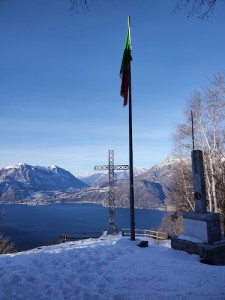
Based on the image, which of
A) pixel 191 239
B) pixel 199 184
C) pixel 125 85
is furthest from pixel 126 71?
pixel 191 239

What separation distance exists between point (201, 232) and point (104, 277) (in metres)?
5.16

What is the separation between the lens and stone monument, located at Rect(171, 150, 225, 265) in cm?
961

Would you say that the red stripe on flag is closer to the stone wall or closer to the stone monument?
the stone monument

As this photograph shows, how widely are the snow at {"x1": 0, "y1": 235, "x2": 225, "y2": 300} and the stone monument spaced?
2098 mm

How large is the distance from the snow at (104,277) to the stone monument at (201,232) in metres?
2.10

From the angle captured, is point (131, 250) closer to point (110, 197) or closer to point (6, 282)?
point (6, 282)

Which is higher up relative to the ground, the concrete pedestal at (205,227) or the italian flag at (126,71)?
the italian flag at (126,71)

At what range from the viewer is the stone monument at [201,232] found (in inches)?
378

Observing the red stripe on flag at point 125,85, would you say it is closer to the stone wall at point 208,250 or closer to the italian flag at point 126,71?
the italian flag at point 126,71

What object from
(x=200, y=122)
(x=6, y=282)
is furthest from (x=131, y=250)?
(x=200, y=122)

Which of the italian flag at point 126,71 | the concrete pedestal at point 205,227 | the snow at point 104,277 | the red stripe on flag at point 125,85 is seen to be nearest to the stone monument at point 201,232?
the concrete pedestal at point 205,227

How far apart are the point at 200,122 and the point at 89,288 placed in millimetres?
14407

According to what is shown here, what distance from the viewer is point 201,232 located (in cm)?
1030

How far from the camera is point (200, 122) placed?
17.9 metres
